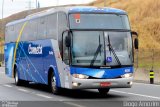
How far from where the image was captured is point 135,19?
90938 mm

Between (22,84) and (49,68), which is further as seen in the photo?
(22,84)

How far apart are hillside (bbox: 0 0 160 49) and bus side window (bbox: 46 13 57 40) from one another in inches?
2177

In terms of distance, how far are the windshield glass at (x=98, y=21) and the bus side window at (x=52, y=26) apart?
1535 millimetres

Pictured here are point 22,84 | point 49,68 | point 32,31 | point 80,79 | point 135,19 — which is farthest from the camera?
point 135,19

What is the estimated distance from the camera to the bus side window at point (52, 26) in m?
19.9

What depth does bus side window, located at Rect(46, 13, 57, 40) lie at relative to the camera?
19906 mm

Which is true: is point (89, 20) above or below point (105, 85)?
above

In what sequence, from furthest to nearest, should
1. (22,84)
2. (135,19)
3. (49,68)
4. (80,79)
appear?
(135,19) < (22,84) < (49,68) < (80,79)

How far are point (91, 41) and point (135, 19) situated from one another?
73.6m

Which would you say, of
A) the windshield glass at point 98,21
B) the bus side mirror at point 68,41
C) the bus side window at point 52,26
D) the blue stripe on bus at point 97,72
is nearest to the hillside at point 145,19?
the bus side window at point 52,26

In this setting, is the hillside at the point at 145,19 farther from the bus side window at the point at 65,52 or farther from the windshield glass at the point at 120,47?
the bus side window at the point at 65,52

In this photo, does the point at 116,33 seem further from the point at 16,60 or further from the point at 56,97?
the point at 16,60

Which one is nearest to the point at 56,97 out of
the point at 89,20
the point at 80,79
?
the point at 80,79

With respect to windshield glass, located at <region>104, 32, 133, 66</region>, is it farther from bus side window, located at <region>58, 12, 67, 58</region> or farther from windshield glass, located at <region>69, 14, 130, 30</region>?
bus side window, located at <region>58, 12, 67, 58</region>
